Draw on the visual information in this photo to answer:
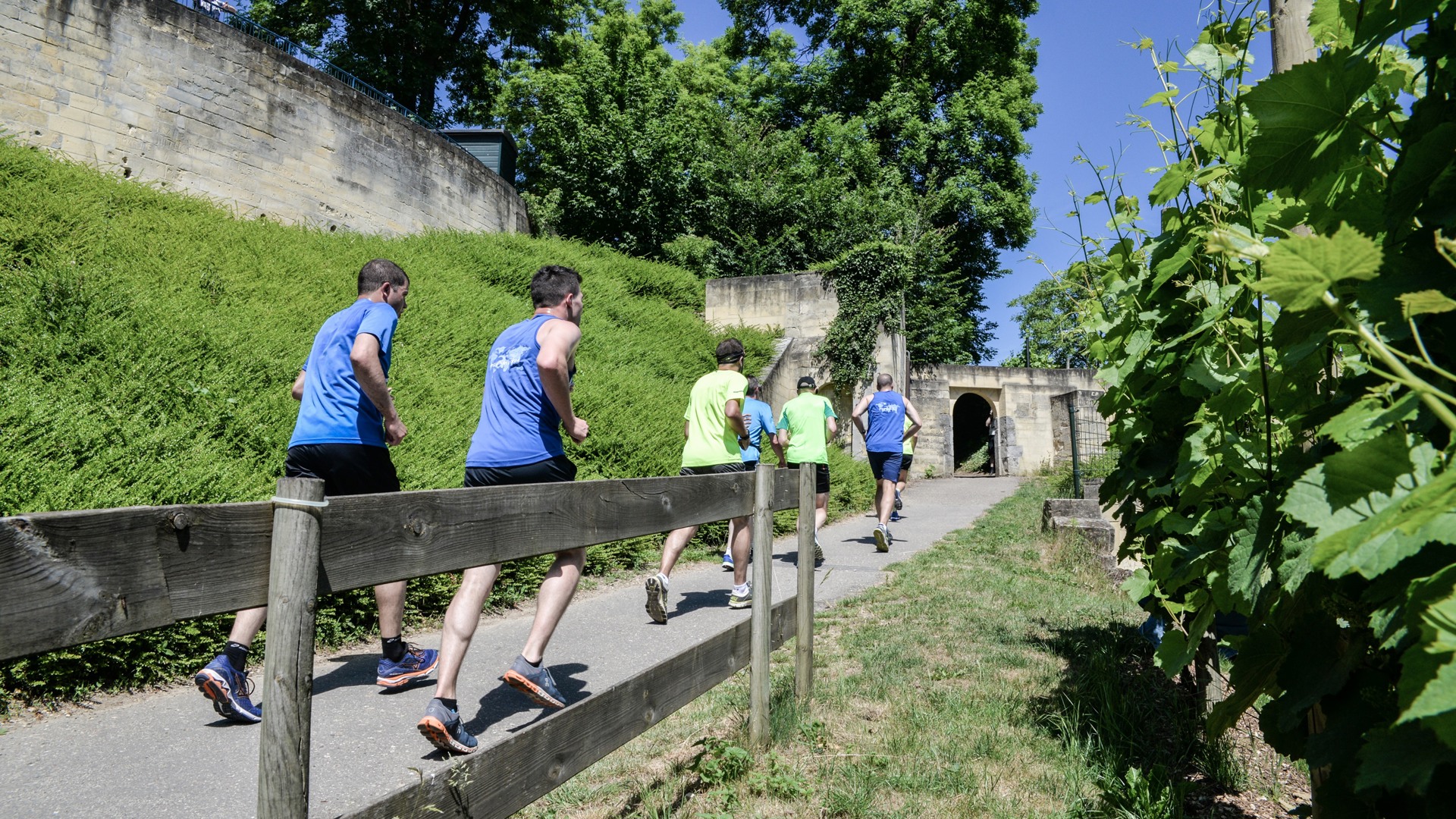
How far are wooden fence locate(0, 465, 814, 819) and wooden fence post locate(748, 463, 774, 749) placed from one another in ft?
1.82

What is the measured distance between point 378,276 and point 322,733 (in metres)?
2.15

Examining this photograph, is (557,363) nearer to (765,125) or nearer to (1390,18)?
(1390,18)

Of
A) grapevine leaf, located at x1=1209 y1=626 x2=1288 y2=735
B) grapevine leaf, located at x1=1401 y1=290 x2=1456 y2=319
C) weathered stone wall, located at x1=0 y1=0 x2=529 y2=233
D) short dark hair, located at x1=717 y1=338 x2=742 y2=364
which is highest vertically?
weathered stone wall, located at x1=0 y1=0 x2=529 y2=233

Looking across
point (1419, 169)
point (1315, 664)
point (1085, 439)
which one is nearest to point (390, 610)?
point (1315, 664)

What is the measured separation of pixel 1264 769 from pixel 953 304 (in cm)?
2285

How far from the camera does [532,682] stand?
3178mm

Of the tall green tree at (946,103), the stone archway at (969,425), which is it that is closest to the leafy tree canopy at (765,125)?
the tall green tree at (946,103)

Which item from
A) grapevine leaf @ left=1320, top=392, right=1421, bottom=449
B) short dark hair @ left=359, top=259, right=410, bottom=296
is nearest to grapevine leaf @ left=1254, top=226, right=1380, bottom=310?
grapevine leaf @ left=1320, top=392, right=1421, bottom=449

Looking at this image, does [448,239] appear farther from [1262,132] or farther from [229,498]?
[1262,132]

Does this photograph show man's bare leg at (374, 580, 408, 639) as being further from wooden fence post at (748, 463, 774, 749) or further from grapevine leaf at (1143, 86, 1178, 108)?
grapevine leaf at (1143, 86, 1178, 108)

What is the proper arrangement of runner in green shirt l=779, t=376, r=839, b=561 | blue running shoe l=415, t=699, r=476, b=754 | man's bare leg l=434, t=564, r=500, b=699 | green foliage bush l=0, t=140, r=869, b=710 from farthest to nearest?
runner in green shirt l=779, t=376, r=839, b=561 → green foliage bush l=0, t=140, r=869, b=710 → man's bare leg l=434, t=564, r=500, b=699 → blue running shoe l=415, t=699, r=476, b=754

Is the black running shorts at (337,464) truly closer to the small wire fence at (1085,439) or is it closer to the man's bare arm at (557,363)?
the man's bare arm at (557,363)

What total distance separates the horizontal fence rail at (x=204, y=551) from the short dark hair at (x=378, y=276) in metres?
2.45

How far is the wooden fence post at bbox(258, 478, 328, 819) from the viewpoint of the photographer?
4.66 feet
